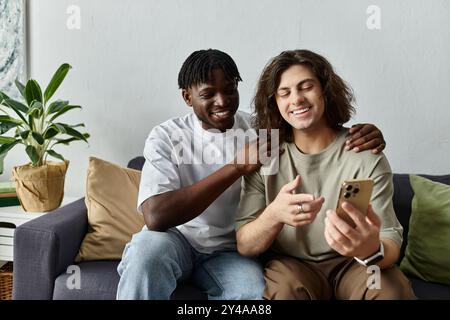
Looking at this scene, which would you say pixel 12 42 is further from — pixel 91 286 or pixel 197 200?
pixel 197 200

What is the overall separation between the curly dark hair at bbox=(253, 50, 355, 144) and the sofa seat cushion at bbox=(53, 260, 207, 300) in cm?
56

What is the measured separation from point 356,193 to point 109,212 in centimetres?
110

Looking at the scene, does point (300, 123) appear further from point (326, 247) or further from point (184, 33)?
point (184, 33)

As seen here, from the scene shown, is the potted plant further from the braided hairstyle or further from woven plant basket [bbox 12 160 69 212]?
the braided hairstyle

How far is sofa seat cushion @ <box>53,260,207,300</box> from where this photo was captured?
1.63 meters

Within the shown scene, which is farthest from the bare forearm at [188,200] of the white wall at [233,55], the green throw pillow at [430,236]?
the white wall at [233,55]

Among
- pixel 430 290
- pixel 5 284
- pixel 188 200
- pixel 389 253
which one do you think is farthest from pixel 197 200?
pixel 5 284

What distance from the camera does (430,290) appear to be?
1665 millimetres

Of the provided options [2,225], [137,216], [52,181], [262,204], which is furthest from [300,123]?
[2,225]

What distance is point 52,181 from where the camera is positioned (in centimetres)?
219

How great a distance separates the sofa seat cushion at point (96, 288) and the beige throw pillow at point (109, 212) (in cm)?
13

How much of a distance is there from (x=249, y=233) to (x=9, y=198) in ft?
4.39

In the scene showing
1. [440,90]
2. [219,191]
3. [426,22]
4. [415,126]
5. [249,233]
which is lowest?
[249,233]

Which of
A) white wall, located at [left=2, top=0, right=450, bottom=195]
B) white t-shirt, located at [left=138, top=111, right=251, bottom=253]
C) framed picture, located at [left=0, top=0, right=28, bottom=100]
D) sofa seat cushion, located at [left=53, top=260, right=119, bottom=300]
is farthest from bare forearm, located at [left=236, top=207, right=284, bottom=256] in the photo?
framed picture, located at [left=0, top=0, right=28, bottom=100]
